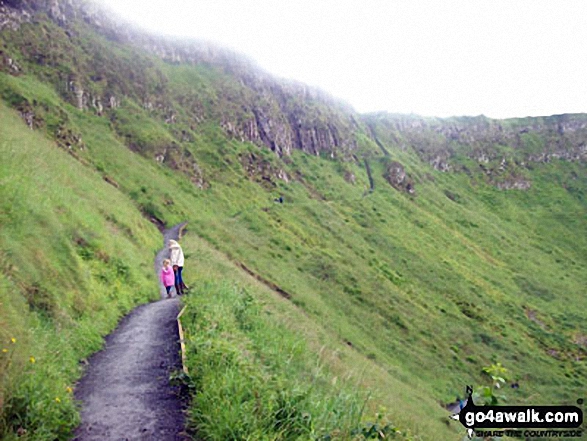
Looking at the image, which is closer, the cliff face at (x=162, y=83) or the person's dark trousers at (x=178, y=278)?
the person's dark trousers at (x=178, y=278)

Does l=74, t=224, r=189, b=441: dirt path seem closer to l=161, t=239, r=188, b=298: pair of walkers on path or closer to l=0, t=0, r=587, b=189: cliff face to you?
l=161, t=239, r=188, b=298: pair of walkers on path

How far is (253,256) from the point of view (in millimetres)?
44094

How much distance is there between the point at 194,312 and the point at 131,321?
2783 mm

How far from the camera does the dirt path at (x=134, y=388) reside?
689 cm

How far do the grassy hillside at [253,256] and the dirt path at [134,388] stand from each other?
1.48 ft

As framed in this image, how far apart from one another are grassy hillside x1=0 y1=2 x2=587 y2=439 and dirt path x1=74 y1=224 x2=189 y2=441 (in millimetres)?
452

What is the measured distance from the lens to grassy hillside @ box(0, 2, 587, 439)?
10258mm

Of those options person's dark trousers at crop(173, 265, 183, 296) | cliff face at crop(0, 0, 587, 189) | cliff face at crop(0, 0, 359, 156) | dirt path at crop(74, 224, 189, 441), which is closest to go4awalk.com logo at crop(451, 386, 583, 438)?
dirt path at crop(74, 224, 189, 441)

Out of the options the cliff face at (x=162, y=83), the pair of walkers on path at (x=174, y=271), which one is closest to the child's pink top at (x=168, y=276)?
the pair of walkers on path at (x=174, y=271)

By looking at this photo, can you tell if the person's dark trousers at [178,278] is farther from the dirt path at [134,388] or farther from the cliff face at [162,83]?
the cliff face at [162,83]

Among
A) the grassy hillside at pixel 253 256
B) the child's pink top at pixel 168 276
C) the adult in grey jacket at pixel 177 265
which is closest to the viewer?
the grassy hillside at pixel 253 256

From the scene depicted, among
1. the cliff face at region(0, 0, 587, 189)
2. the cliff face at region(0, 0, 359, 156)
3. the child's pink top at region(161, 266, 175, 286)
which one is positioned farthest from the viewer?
the cliff face at region(0, 0, 359, 156)

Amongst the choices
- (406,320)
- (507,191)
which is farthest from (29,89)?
(507,191)

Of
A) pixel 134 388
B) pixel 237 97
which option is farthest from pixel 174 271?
pixel 237 97
